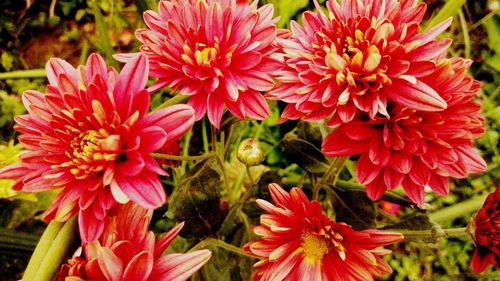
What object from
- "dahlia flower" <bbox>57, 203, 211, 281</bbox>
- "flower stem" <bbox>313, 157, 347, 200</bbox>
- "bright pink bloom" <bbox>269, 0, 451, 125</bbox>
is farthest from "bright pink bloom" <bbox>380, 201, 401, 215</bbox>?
"dahlia flower" <bbox>57, 203, 211, 281</bbox>

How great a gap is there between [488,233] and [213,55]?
424mm

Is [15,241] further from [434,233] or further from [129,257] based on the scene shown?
[434,233]

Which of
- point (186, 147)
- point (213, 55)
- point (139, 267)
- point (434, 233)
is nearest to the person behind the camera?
point (139, 267)

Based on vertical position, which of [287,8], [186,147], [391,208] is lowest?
[391,208]

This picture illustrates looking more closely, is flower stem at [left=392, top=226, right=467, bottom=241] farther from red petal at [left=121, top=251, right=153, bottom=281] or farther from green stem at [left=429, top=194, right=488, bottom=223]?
red petal at [left=121, top=251, right=153, bottom=281]

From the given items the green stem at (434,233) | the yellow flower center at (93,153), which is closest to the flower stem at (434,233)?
the green stem at (434,233)

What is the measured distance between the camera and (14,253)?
0.80 meters

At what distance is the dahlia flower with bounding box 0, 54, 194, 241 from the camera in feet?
1.74

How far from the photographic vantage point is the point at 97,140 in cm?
55

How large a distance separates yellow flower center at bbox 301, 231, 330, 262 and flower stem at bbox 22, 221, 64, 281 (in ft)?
1.06

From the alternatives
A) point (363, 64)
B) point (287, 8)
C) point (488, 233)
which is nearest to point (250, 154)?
point (363, 64)

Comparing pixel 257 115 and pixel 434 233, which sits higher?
pixel 257 115

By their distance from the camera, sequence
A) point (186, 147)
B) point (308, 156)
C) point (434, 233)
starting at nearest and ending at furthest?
point (434, 233), point (308, 156), point (186, 147)

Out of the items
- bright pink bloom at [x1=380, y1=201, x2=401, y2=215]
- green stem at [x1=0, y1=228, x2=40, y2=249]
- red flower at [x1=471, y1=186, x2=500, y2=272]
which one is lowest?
bright pink bloom at [x1=380, y1=201, x2=401, y2=215]
